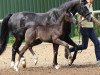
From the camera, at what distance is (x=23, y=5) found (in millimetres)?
19469

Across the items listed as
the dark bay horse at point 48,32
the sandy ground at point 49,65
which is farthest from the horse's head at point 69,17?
the sandy ground at point 49,65

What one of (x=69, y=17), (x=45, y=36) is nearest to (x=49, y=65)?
(x=45, y=36)

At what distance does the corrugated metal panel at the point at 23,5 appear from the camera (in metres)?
A: 19.4

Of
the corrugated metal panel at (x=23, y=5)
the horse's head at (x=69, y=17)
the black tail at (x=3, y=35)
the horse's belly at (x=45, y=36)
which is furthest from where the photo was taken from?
the corrugated metal panel at (x=23, y=5)

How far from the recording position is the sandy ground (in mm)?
10359

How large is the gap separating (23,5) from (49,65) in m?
7.78

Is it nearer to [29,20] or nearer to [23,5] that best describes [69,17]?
[29,20]

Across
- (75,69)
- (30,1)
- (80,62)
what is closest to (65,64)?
(80,62)

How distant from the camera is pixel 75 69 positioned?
10.8 meters

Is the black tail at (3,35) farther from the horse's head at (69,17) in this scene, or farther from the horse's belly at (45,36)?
the horse's head at (69,17)

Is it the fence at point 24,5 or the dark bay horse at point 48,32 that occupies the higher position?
the dark bay horse at point 48,32

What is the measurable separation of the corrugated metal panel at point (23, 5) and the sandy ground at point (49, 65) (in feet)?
12.6

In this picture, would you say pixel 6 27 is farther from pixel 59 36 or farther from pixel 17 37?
pixel 59 36

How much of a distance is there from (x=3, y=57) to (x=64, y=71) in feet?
13.4
